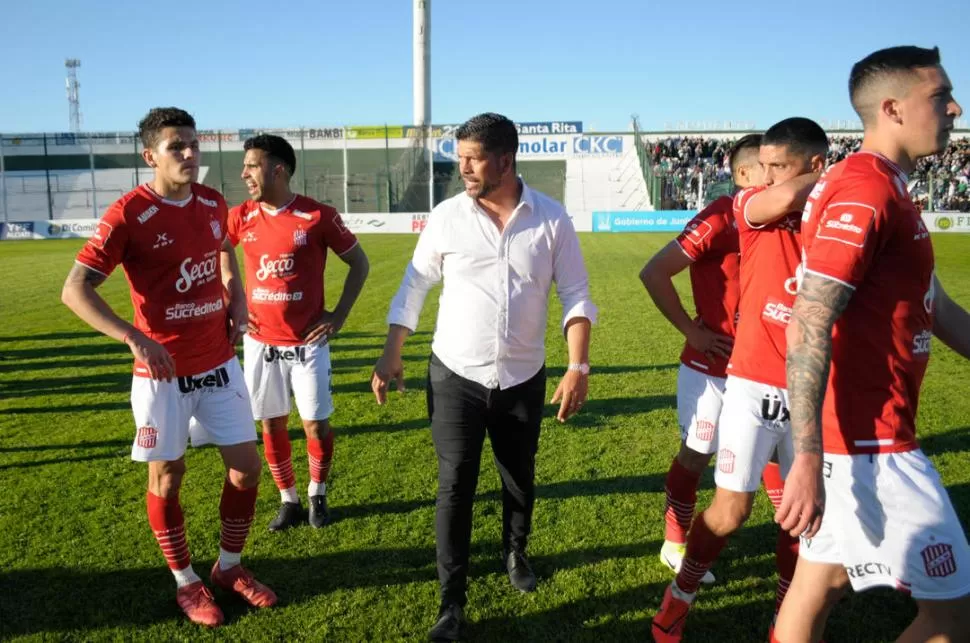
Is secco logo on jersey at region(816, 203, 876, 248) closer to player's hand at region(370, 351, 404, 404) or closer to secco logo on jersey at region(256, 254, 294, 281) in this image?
player's hand at region(370, 351, 404, 404)

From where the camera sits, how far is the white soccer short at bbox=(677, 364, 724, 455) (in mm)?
3496

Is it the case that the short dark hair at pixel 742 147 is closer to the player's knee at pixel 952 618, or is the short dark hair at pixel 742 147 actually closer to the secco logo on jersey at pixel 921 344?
the secco logo on jersey at pixel 921 344

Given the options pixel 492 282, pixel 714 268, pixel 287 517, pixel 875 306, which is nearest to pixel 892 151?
pixel 875 306

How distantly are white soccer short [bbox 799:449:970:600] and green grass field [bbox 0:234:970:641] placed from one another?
1.41 meters

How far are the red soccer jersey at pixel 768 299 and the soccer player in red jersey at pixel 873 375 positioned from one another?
0.74m

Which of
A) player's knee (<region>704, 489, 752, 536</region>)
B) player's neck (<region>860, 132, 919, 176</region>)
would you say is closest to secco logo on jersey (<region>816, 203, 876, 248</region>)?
player's neck (<region>860, 132, 919, 176</region>)

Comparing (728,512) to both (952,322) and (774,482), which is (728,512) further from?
(952,322)

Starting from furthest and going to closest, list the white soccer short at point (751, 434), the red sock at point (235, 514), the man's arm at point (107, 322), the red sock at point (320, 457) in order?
the red sock at point (320, 457) < the red sock at point (235, 514) < the man's arm at point (107, 322) < the white soccer short at point (751, 434)

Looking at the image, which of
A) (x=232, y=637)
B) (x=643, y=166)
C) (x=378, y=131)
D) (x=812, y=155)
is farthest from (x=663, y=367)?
(x=378, y=131)

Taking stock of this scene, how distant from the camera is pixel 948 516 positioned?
1.99 metres

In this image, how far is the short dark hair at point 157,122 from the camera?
11.0 feet

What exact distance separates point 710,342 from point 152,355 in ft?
8.80

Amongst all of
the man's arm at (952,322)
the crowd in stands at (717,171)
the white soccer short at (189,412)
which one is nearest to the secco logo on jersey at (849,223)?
the man's arm at (952,322)

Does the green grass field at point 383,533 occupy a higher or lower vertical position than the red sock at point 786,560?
lower
